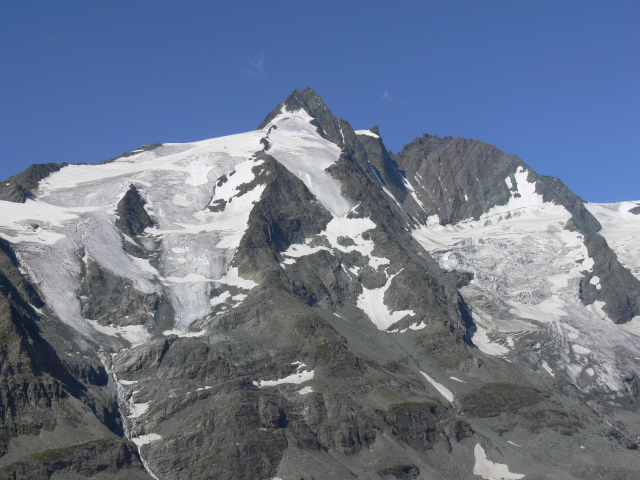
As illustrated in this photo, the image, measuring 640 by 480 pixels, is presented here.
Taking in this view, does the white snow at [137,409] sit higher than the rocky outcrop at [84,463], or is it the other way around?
the white snow at [137,409]

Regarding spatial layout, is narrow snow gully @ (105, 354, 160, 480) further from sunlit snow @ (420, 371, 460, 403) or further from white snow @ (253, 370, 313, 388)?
sunlit snow @ (420, 371, 460, 403)

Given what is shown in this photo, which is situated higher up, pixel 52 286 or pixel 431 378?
pixel 52 286

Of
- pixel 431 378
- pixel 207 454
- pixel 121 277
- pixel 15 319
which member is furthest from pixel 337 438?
pixel 121 277

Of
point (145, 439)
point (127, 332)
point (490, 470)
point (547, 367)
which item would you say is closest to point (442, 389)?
point (490, 470)

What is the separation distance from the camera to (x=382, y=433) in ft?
417

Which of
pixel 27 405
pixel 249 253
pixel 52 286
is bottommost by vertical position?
pixel 27 405

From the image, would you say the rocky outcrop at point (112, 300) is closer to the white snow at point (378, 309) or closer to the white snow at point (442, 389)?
the white snow at point (378, 309)

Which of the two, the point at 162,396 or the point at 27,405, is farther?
the point at 162,396

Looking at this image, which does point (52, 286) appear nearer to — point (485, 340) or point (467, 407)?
point (467, 407)

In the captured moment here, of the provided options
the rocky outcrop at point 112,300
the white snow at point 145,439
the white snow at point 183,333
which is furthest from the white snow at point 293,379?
the rocky outcrop at point 112,300

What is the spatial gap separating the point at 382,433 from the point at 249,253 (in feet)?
249

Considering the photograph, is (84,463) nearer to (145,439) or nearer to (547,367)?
(145,439)

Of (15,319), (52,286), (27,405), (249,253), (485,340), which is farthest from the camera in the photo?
(485,340)

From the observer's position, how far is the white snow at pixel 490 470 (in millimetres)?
127250
